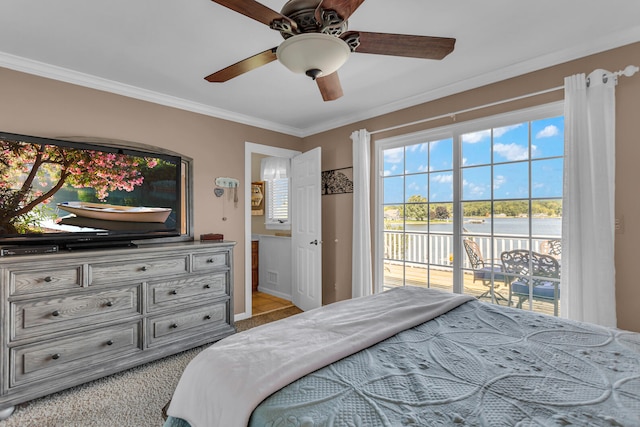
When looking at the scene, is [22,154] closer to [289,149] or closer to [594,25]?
[289,149]

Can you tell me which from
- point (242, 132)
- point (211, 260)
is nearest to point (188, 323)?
point (211, 260)

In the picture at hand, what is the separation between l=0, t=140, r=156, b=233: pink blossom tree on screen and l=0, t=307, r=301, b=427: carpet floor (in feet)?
4.08

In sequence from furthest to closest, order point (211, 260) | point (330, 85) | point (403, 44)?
1. point (211, 260)
2. point (330, 85)
3. point (403, 44)

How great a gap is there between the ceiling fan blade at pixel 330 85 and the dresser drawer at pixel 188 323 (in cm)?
220

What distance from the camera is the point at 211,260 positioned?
9.90 ft

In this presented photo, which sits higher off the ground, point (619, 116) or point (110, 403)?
point (619, 116)

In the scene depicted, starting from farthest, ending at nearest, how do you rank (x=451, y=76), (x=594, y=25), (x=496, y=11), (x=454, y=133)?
(x=454, y=133), (x=451, y=76), (x=594, y=25), (x=496, y=11)

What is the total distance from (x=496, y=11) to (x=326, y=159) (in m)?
2.52

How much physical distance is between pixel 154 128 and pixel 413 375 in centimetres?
321

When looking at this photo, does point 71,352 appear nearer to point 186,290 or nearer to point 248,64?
point 186,290

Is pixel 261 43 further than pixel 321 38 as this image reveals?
Yes

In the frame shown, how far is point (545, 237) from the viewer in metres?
2.47

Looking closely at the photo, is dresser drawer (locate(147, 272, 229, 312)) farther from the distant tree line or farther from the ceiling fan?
the ceiling fan

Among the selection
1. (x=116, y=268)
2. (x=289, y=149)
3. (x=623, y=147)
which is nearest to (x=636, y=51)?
(x=623, y=147)
